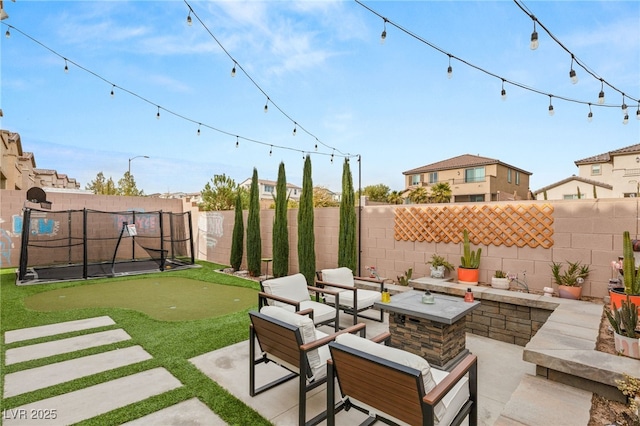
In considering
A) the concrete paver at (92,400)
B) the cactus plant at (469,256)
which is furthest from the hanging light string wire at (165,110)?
the concrete paver at (92,400)

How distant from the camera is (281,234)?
7.86m

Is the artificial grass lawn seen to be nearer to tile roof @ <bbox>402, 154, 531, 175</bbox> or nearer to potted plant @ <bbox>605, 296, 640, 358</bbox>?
potted plant @ <bbox>605, 296, 640, 358</bbox>

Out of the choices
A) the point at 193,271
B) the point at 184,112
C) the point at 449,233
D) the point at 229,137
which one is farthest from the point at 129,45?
the point at 449,233

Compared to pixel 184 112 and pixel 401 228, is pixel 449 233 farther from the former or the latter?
pixel 184 112

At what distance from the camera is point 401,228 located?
5.92 meters

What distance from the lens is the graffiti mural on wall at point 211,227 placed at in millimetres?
11133

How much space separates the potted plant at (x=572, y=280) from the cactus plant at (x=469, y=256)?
3.16 feet

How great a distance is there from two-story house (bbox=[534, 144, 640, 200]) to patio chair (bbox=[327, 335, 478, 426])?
10.6 metres

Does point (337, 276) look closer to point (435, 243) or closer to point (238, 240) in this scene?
point (435, 243)

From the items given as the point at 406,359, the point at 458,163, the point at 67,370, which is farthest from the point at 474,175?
the point at 67,370

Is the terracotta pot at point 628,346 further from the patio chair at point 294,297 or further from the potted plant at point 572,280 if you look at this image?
the patio chair at point 294,297

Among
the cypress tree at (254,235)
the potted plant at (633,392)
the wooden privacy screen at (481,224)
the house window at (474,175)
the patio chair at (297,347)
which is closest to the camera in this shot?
the potted plant at (633,392)

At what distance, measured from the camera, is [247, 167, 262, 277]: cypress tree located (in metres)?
8.63

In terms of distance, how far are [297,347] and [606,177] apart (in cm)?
2186
